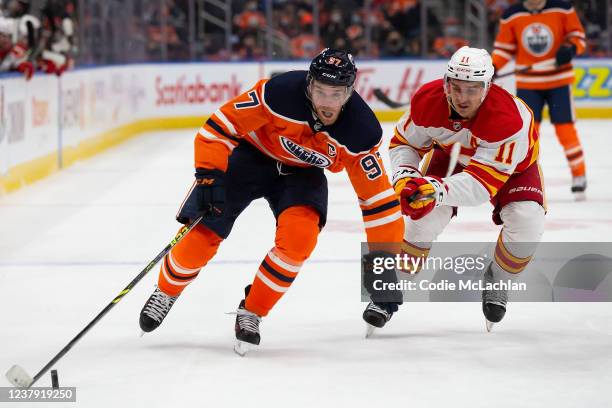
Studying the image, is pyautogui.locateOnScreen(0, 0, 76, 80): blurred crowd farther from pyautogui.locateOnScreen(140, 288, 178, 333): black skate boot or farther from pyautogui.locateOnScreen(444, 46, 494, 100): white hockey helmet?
pyautogui.locateOnScreen(444, 46, 494, 100): white hockey helmet

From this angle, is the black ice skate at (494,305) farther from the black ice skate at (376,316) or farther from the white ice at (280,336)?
the black ice skate at (376,316)

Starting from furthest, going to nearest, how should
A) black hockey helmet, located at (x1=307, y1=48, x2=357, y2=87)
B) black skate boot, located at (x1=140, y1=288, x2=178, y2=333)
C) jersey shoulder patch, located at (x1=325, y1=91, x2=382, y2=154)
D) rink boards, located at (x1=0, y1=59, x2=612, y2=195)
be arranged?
rink boards, located at (x1=0, y1=59, x2=612, y2=195) → black skate boot, located at (x1=140, y1=288, x2=178, y2=333) → jersey shoulder patch, located at (x1=325, y1=91, x2=382, y2=154) → black hockey helmet, located at (x1=307, y1=48, x2=357, y2=87)

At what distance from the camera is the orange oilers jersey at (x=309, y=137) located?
342cm

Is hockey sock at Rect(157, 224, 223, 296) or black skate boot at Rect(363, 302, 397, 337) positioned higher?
Answer: hockey sock at Rect(157, 224, 223, 296)

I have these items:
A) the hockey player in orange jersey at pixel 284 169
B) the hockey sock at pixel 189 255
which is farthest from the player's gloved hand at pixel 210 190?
the hockey sock at pixel 189 255

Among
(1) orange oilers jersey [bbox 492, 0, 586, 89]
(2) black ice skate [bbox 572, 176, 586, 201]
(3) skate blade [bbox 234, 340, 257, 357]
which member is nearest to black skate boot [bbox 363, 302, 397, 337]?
(3) skate blade [bbox 234, 340, 257, 357]

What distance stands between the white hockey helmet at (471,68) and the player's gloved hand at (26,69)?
5098 mm

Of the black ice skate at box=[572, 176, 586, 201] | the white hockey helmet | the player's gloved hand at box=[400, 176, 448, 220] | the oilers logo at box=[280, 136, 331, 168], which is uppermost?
the white hockey helmet

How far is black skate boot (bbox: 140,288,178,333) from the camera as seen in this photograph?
3682 mm

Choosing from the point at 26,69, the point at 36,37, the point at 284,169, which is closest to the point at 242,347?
the point at 284,169

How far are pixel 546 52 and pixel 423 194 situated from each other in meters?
4.58

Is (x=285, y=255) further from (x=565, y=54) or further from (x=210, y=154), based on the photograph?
(x=565, y=54)

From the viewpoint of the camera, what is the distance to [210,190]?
11.3ft

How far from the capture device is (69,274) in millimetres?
5012
